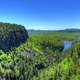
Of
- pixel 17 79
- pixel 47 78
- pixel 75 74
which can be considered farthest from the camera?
pixel 17 79

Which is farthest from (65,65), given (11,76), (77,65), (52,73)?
(11,76)

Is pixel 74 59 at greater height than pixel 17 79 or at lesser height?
greater

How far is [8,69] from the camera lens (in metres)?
176

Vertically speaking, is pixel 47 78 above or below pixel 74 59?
below

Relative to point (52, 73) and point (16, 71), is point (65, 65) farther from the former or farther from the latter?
point (16, 71)

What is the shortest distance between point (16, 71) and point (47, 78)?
2609 centimetres

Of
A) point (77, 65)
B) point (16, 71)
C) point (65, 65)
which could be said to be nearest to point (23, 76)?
point (16, 71)

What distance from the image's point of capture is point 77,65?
15562 centimetres

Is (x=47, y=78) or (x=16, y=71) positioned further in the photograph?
(x=16, y=71)

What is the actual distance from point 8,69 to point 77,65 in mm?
49064

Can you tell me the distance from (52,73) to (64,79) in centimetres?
2419

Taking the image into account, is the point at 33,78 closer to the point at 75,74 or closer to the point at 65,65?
the point at 65,65

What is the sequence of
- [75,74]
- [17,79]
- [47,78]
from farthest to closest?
[17,79], [47,78], [75,74]

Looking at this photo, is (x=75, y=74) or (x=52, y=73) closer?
(x=75, y=74)
